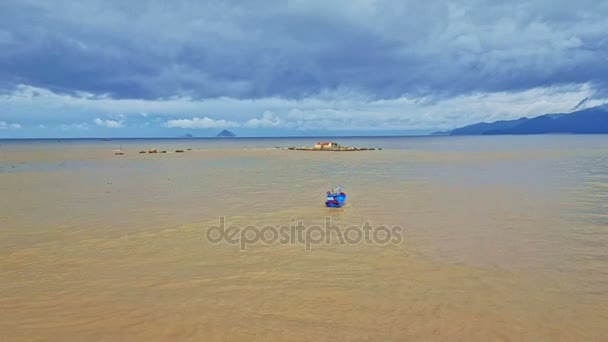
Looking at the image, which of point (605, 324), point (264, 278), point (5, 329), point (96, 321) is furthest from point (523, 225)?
point (5, 329)

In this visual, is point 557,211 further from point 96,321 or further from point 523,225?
point 96,321

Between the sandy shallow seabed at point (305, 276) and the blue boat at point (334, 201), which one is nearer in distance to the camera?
the sandy shallow seabed at point (305, 276)

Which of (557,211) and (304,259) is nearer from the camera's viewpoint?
(304,259)

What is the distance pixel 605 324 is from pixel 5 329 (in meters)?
12.5

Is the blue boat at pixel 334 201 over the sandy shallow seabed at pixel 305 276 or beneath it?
over

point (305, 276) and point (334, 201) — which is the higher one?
point (334, 201)

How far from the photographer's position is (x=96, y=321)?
8.88m

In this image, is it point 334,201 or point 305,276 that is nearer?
point 305,276

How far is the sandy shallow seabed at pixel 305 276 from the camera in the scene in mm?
8633

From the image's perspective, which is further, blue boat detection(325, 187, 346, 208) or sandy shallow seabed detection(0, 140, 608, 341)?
blue boat detection(325, 187, 346, 208)

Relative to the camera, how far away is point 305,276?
11539 mm

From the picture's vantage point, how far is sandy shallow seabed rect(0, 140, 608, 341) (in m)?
8.63

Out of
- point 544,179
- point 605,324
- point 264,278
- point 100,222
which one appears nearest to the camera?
point 605,324

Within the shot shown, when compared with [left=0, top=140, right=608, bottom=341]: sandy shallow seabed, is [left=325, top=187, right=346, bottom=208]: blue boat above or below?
above
